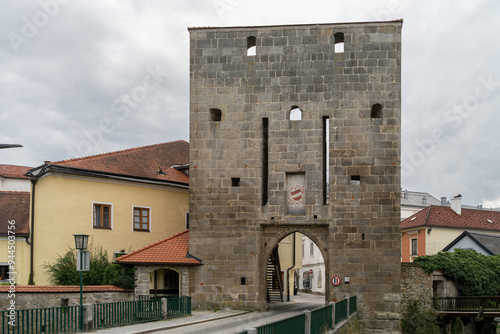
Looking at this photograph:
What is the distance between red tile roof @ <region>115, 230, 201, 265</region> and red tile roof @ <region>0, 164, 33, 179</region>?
2673cm

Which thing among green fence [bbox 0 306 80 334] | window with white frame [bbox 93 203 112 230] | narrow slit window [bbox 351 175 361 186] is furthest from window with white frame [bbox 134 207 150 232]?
green fence [bbox 0 306 80 334]

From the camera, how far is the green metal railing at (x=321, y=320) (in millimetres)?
14008

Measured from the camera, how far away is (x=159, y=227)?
29609 mm

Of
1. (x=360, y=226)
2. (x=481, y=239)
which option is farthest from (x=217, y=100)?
(x=481, y=239)

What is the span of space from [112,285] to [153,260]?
1.90m

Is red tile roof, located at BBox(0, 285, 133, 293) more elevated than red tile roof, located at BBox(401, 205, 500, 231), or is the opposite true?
red tile roof, located at BBox(401, 205, 500, 231)

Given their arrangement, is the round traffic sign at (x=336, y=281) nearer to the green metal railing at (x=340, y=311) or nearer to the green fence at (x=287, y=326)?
the green metal railing at (x=340, y=311)

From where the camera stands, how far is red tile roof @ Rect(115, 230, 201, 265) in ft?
78.2

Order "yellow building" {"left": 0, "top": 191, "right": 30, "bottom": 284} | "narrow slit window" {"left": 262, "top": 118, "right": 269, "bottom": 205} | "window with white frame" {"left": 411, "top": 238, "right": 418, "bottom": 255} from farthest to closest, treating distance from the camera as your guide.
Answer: "window with white frame" {"left": 411, "top": 238, "right": 418, "bottom": 255} < "narrow slit window" {"left": 262, "top": 118, "right": 269, "bottom": 205} < "yellow building" {"left": 0, "top": 191, "right": 30, "bottom": 284}

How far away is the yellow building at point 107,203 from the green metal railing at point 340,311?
1199cm

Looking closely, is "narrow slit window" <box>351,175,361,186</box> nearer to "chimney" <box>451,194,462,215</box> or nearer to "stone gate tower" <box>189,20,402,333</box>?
"stone gate tower" <box>189,20,402,333</box>

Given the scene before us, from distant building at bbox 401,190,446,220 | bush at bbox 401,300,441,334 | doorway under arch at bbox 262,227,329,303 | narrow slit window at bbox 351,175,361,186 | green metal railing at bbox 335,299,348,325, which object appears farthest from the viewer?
distant building at bbox 401,190,446,220

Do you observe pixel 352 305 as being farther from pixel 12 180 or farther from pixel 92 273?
pixel 12 180

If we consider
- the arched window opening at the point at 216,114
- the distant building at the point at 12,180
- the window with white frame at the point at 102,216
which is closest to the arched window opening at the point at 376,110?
the arched window opening at the point at 216,114
